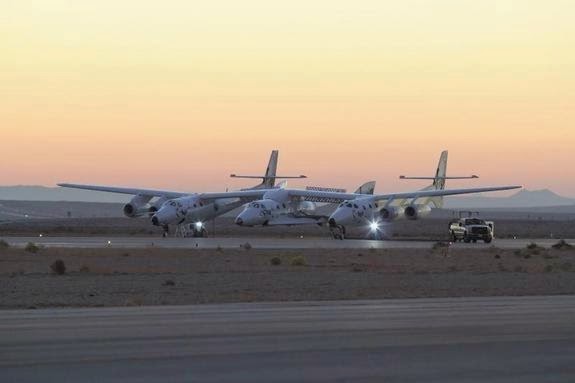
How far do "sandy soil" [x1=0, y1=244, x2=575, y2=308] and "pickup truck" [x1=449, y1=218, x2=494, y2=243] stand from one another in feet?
57.8

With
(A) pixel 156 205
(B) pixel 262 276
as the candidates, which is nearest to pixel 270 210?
(A) pixel 156 205

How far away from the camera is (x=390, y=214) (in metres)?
76.5

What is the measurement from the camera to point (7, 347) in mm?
15719

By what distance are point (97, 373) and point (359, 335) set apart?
551 cm

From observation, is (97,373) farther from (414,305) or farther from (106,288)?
A: (106,288)

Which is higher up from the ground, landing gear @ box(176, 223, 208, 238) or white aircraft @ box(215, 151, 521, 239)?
white aircraft @ box(215, 151, 521, 239)

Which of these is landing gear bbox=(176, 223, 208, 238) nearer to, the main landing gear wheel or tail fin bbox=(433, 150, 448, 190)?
the main landing gear wheel

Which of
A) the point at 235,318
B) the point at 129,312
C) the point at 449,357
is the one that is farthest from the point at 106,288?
the point at 449,357

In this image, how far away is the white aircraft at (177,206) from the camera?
Answer: 255ft

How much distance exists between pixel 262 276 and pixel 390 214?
139ft

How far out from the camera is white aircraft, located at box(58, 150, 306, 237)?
77.7 metres

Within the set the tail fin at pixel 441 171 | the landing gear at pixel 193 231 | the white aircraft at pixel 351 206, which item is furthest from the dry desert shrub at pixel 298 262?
the tail fin at pixel 441 171

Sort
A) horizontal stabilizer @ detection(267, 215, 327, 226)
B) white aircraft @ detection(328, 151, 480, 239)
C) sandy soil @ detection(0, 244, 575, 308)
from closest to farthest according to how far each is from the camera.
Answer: sandy soil @ detection(0, 244, 575, 308), white aircraft @ detection(328, 151, 480, 239), horizontal stabilizer @ detection(267, 215, 327, 226)

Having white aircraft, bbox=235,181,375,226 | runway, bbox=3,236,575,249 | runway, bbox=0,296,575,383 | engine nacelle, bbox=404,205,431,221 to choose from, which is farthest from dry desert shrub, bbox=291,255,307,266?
white aircraft, bbox=235,181,375,226
